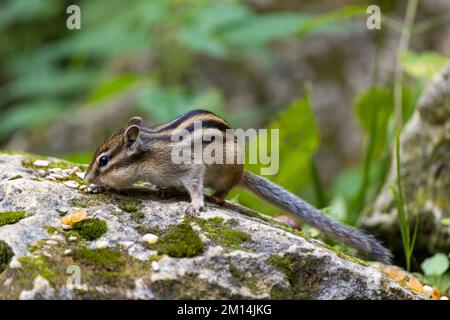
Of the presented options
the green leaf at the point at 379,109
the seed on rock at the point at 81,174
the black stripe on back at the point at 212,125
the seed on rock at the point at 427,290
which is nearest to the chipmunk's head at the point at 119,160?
the seed on rock at the point at 81,174

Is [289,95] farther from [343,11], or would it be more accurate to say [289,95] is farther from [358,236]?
[358,236]

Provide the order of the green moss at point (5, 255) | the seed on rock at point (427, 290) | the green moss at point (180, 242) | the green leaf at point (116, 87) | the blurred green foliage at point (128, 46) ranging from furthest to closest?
the green leaf at point (116, 87)
the blurred green foliage at point (128, 46)
the seed on rock at point (427, 290)
the green moss at point (180, 242)
the green moss at point (5, 255)

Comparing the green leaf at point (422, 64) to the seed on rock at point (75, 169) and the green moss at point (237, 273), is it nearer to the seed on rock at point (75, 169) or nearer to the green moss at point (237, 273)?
the seed on rock at point (75, 169)

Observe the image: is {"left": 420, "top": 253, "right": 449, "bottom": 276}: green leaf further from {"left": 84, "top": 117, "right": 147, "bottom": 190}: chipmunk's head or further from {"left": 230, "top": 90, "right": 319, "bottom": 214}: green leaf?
{"left": 84, "top": 117, "right": 147, "bottom": 190}: chipmunk's head

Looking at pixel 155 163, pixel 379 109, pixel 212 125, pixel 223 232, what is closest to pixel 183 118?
pixel 212 125

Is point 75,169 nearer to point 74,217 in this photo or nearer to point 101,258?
point 74,217

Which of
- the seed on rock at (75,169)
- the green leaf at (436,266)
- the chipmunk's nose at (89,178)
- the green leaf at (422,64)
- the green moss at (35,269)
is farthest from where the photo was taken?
the green leaf at (422,64)

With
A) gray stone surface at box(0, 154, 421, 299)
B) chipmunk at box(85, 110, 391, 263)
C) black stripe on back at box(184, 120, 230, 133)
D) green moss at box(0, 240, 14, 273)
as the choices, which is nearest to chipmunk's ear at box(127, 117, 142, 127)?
chipmunk at box(85, 110, 391, 263)
